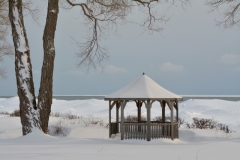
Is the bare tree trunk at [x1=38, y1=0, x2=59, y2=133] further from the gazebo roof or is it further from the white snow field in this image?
the gazebo roof

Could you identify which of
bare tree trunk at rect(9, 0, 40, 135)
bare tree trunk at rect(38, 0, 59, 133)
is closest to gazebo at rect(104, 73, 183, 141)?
bare tree trunk at rect(38, 0, 59, 133)

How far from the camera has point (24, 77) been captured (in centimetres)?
1326

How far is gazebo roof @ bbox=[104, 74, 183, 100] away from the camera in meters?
14.0

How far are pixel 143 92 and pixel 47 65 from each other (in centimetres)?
357

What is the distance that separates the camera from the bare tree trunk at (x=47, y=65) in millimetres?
13413

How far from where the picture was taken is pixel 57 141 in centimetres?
1160

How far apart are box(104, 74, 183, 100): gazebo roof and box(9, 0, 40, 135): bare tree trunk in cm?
290

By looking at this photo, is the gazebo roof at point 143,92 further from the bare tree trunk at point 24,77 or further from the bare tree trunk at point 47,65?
the bare tree trunk at point 24,77

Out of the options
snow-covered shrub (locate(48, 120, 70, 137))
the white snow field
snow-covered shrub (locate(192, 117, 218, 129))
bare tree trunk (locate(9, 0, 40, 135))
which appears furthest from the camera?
snow-covered shrub (locate(192, 117, 218, 129))

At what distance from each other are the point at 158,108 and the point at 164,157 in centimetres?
2840

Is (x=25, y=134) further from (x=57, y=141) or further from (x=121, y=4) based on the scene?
(x=121, y=4)

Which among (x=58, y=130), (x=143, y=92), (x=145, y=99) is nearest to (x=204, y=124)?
(x=58, y=130)

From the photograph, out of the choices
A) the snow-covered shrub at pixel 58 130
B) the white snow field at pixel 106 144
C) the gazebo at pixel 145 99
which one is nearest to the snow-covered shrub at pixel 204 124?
the white snow field at pixel 106 144

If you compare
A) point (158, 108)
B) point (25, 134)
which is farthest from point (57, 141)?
point (158, 108)
